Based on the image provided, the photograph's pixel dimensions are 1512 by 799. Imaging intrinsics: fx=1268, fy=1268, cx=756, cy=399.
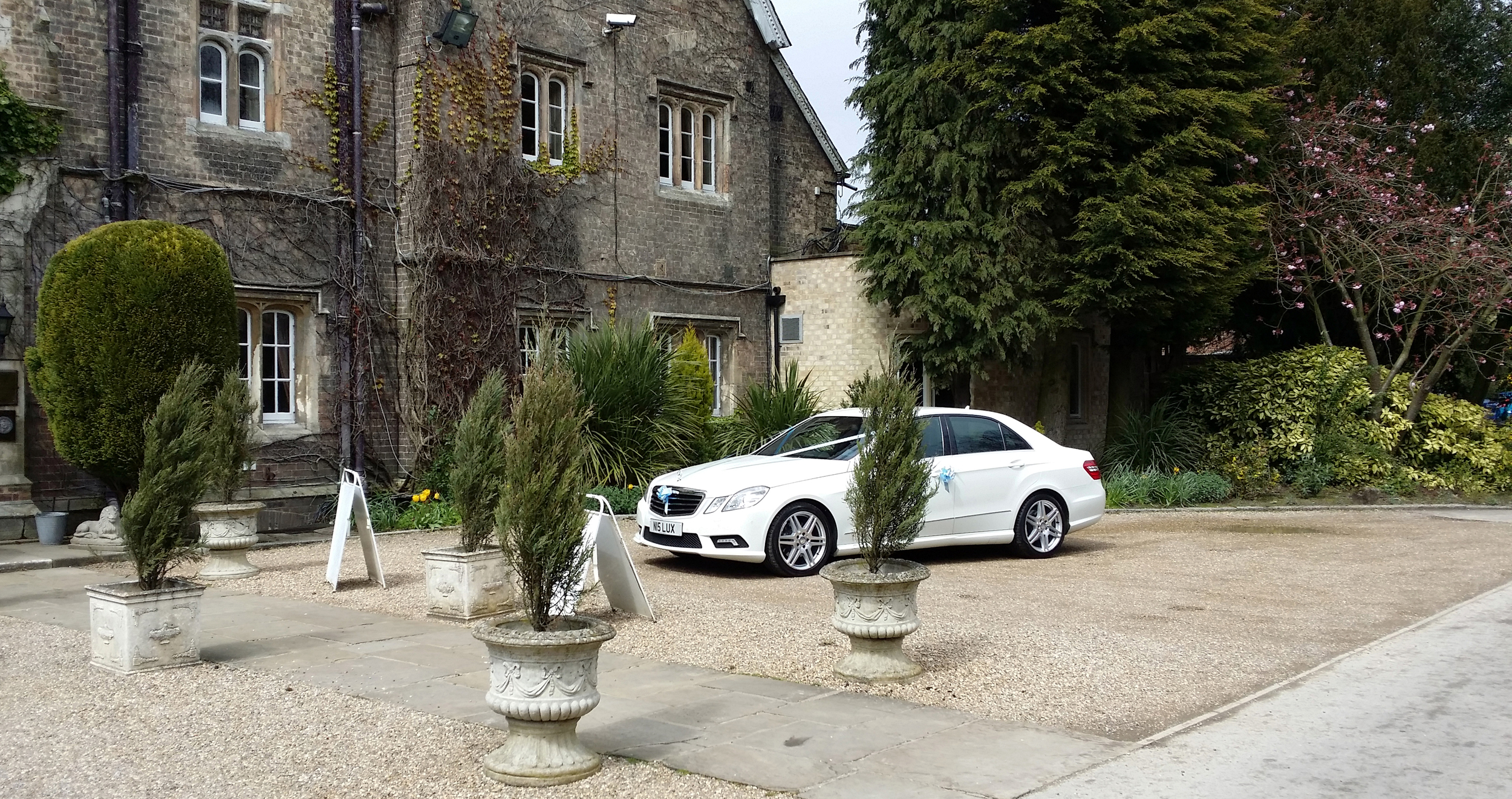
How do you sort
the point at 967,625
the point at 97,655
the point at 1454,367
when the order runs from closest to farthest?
the point at 97,655
the point at 967,625
the point at 1454,367

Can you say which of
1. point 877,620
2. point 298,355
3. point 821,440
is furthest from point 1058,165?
point 877,620

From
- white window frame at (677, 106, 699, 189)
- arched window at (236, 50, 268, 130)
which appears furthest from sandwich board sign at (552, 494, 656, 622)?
white window frame at (677, 106, 699, 189)

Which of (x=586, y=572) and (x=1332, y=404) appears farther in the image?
(x=1332, y=404)

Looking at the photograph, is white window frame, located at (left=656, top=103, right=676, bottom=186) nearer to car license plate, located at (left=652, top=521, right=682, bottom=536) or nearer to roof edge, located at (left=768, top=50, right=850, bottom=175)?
roof edge, located at (left=768, top=50, right=850, bottom=175)

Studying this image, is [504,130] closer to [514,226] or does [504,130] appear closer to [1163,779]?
[514,226]

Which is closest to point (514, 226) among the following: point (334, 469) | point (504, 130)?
point (504, 130)

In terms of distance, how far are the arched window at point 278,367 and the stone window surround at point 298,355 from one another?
0.05m

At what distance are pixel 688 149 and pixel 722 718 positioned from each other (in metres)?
14.5

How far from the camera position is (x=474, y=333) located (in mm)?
16109

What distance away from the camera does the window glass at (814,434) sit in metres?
12.2

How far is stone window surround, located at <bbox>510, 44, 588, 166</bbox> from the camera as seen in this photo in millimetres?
16922

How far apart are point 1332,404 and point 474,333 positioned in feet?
Result: 43.8

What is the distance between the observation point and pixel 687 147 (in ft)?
64.6

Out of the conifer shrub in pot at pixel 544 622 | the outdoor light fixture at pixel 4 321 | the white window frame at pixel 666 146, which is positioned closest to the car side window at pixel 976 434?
the conifer shrub in pot at pixel 544 622
